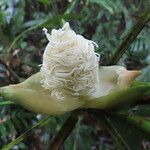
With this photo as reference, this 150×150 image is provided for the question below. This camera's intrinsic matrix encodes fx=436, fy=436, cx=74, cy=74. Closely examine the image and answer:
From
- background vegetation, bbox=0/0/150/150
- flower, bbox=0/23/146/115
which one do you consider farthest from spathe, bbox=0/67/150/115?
background vegetation, bbox=0/0/150/150

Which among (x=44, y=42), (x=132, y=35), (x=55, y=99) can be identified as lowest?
(x=44, y=42)

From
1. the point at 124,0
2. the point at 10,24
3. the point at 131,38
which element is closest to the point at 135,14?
the point at 124,0

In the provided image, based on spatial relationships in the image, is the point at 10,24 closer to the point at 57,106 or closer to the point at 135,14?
the point at 135,14

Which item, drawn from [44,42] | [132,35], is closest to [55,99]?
[132,35]

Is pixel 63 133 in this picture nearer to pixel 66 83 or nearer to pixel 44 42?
pixel 66 83

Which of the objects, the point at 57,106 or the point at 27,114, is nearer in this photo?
the point at 57,106

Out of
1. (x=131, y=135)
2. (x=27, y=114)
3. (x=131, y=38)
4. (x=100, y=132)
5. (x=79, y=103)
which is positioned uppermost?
(x=131, y=38)

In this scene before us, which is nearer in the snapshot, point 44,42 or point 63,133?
point 63,133
